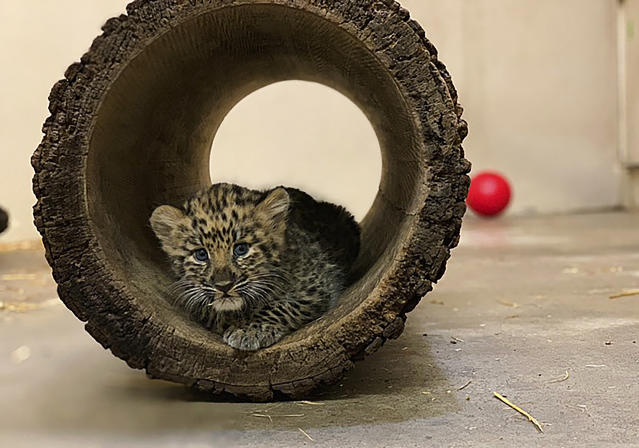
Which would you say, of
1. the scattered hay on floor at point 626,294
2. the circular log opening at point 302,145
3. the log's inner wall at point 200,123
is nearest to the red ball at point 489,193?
the circular log opening at point 302,145

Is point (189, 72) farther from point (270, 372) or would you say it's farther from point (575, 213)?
point (575, 213)

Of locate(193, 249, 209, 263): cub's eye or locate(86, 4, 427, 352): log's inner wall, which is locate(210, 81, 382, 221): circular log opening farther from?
locate(193, 249, 209, 263): cub's eye

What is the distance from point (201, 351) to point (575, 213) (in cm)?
683

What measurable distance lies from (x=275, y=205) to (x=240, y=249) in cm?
19

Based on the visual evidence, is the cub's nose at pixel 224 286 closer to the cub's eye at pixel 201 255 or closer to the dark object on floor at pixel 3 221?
the cub's eye at pixel 201 255

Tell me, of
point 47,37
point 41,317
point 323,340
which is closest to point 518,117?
point 47,37

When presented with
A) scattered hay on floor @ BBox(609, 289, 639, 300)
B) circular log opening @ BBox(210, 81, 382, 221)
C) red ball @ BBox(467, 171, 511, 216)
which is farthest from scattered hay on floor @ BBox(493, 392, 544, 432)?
red ball @ BBox(467, 171, 511, 216)

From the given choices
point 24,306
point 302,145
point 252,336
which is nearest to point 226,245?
point 252,336

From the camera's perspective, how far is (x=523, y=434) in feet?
5.97

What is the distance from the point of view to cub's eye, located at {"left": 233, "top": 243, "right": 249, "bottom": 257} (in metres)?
A: 2.34

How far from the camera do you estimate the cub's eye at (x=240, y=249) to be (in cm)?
234

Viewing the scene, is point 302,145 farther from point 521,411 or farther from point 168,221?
point 521,411

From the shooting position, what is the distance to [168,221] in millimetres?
2410

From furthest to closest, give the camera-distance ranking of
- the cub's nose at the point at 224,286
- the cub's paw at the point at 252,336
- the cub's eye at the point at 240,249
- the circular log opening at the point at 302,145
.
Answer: the circular log opening at the point at 302,145, the cub's eye at the point at 240,249, the cub's nose at the point at 224,286, the cub's paw at the point at 252,336
